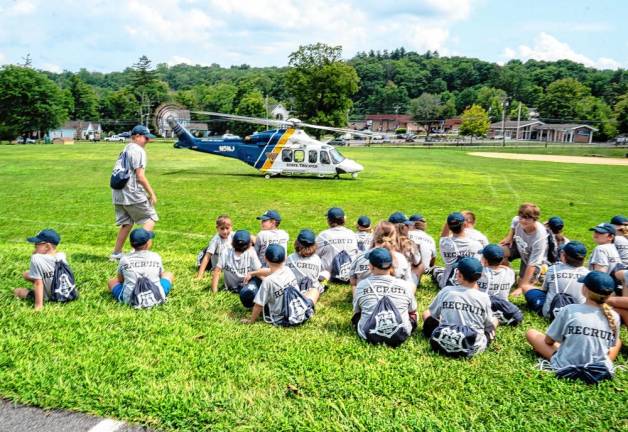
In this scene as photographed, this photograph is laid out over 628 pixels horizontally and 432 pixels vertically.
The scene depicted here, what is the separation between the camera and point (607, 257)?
20.2 ft

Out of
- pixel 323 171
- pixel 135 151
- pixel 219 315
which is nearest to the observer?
pixel 219 315

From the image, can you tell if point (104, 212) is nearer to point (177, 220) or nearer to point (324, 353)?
point (177, 220)

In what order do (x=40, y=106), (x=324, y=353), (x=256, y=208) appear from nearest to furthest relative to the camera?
(x=324, y=353) → (x=256, y=208) → (x=40, y=106)

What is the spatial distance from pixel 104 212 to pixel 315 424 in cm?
1170

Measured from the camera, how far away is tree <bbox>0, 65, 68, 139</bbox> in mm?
70438

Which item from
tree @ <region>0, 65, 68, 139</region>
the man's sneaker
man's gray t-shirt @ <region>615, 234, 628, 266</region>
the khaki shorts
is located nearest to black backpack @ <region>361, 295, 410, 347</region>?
man's gray t-shirt @ <region>615, 234, 628, 266</region>

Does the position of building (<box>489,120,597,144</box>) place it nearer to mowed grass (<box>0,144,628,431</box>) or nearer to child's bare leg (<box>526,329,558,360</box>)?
child's bare leg (<box>526,329,558,360</box>)

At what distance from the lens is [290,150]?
22109 millimetres

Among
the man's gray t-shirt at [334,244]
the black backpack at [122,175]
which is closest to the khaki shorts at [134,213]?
the black backpack at [122,175]

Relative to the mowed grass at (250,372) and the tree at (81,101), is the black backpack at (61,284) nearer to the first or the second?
the mowed grass at (250,372)

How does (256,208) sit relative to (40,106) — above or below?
below

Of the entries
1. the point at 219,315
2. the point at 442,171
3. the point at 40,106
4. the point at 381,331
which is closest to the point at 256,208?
the point at 219,315

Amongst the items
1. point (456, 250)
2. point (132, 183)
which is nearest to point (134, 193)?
point (132, 183)

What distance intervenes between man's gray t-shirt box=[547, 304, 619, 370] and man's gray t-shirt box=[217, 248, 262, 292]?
3.68 metres
